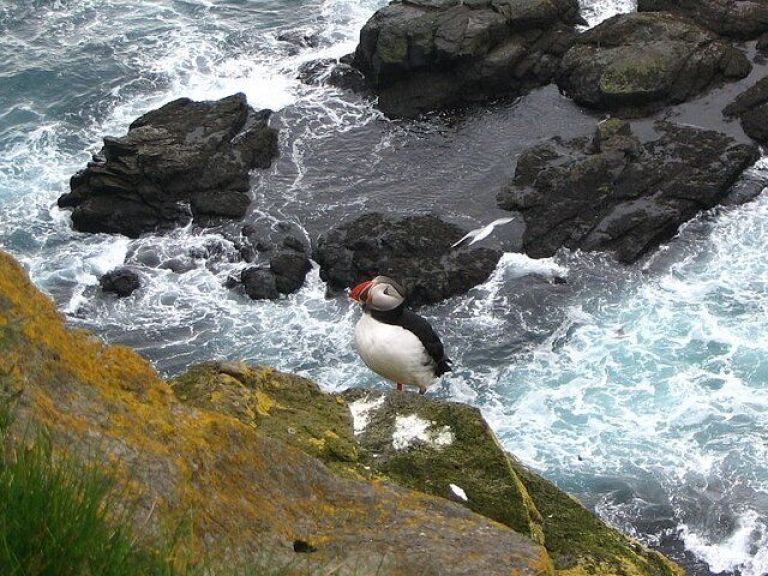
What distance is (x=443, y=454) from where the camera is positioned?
803cm

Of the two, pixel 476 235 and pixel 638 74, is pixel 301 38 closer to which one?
pixel 638 74

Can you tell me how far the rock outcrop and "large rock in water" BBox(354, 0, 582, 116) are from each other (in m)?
23.8

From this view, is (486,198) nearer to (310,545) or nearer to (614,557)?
(614,557)

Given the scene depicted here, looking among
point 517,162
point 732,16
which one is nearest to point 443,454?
point 517,162

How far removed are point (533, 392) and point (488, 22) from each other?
12.9 m

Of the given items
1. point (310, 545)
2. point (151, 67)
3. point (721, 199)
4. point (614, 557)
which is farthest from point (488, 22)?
point (310, 545)

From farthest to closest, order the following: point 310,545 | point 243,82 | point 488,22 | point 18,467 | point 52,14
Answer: point 52,14 → point 243,82 → point 488,22 → point 310,545 → point 18,467

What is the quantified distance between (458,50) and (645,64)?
17.4ft

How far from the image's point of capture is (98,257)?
27469 mm

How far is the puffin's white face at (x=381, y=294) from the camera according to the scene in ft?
37.9

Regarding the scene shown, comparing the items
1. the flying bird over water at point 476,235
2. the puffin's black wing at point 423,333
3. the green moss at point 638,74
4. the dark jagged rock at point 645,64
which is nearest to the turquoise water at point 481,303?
the flying bird over water at point 476,235

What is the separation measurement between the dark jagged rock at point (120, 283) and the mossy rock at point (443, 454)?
61.4 feet

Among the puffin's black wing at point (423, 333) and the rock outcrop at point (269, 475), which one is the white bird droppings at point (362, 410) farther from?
the puffin's black wing at point (423, 333)

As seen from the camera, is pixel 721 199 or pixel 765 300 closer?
pixel 765 300
